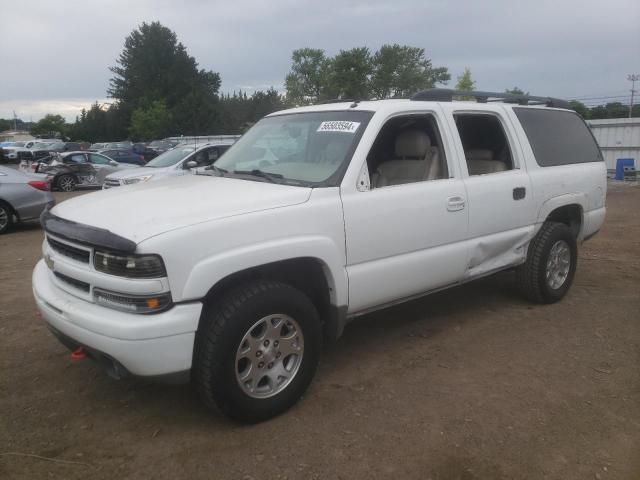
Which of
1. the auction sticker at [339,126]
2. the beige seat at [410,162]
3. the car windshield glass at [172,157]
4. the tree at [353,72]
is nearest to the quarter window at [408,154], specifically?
the beige seat at [410,162]

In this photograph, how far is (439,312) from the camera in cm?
510

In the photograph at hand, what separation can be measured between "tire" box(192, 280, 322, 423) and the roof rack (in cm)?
207

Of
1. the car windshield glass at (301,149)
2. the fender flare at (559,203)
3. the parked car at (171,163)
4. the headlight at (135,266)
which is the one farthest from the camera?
the parked car at (171,163)

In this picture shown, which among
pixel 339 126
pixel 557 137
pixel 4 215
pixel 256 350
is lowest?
pixel 256 350

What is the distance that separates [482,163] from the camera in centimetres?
494

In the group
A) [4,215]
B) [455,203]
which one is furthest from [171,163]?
[455,203]

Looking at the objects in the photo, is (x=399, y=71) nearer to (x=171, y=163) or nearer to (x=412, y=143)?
(x=171, y=163)

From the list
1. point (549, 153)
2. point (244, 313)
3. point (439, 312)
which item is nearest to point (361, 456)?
point (244, 313)

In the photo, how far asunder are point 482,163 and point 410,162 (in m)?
0.94

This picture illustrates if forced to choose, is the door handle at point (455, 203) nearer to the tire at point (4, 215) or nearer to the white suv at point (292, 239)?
the white suv at point (292, 239)

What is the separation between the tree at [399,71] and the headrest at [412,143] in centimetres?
4911

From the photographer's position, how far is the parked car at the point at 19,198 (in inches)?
392

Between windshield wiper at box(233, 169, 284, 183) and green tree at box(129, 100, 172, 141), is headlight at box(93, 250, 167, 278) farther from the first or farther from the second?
green tree at box(129, 100, 172, 141)

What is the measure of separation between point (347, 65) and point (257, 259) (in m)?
52.0
